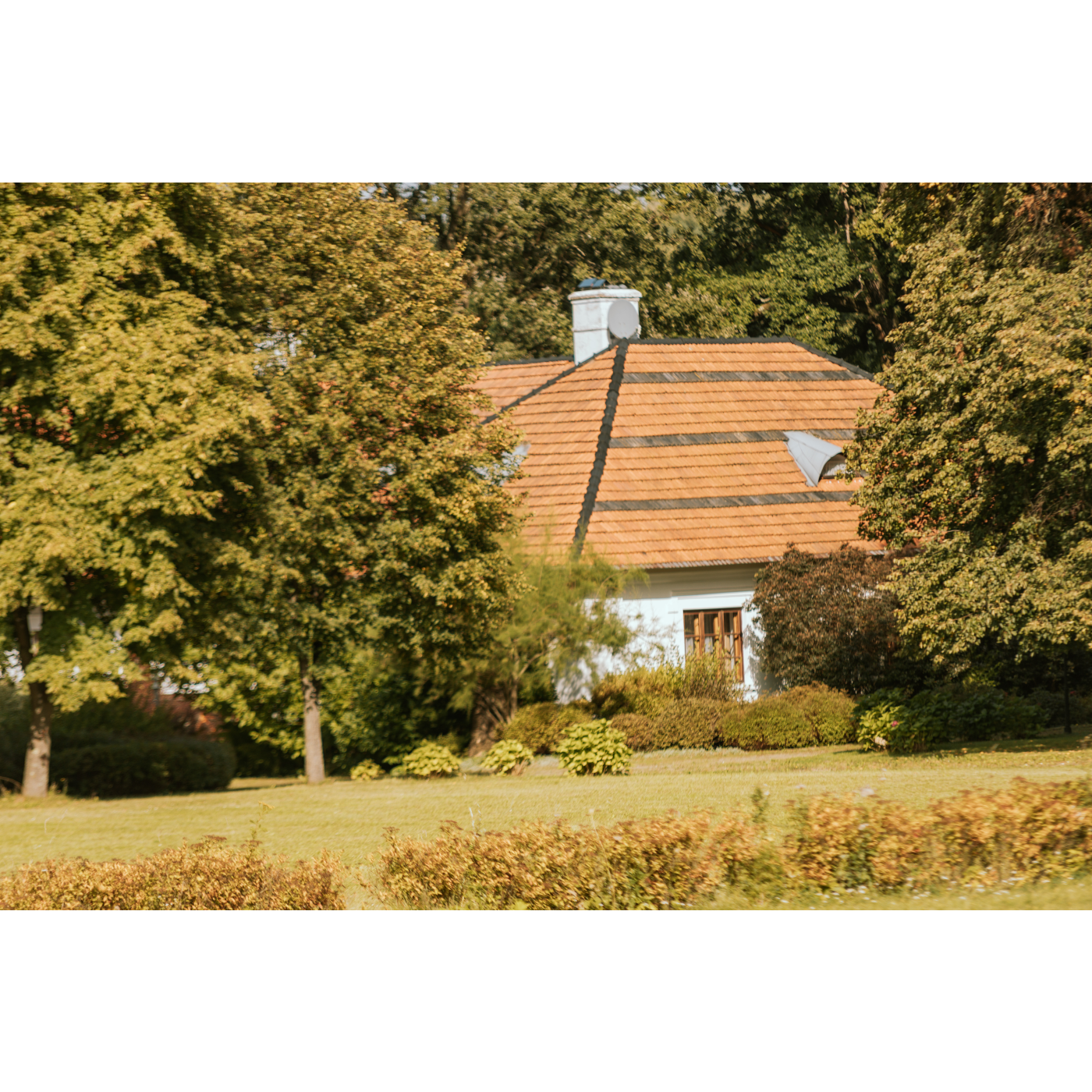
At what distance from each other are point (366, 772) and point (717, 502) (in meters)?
8.81

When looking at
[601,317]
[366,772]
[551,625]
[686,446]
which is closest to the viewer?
[366,772]

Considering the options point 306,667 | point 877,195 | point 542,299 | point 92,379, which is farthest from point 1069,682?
point 542,299

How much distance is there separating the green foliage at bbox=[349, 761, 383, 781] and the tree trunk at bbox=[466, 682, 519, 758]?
1.73 m

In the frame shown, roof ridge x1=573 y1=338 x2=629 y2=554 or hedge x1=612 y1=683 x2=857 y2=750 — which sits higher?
roof ridge x1=573 y1=338 x2=629 y2=554

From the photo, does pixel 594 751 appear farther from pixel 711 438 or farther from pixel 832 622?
pixel 711 438

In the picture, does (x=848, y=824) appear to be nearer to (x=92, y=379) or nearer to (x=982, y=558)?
(x=982, y=558)

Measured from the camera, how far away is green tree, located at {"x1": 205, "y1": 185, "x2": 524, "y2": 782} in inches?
754

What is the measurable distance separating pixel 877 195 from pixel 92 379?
14258 mm

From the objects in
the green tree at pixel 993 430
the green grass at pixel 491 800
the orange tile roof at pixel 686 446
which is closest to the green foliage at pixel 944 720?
the green grass at pixel 491 800

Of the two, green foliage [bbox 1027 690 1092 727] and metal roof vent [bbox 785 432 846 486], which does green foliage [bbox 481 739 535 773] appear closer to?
green foliage [bbox 1027 690 1092 727]

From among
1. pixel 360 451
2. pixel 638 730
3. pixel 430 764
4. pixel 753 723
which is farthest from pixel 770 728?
pixel 360 451

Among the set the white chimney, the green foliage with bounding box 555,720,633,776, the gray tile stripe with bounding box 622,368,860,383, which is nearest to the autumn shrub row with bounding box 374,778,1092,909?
the green foliage with bounding box 555,720,633,776

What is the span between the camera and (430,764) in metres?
20.5
